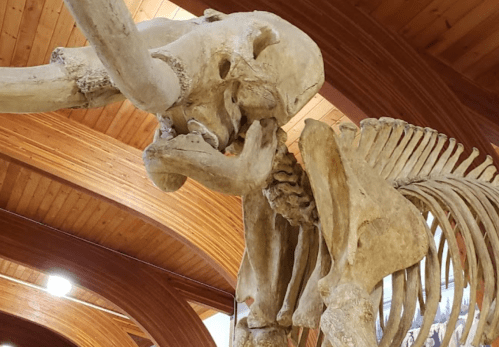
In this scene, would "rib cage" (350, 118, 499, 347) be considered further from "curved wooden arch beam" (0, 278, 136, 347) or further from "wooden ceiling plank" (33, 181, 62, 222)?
"curved wooden arch beam" (0, 278, 136, 347)

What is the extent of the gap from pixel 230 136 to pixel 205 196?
422cm

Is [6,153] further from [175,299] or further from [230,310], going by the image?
[230,310]

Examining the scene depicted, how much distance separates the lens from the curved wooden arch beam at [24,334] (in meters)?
13.4

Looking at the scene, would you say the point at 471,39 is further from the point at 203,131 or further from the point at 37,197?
the point at 37,197

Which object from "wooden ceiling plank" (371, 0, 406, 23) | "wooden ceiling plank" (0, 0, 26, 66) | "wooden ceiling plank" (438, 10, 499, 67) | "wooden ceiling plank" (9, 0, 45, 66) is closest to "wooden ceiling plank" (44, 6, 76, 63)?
"wooden ceiling plank" (9, 0, 45, 66)

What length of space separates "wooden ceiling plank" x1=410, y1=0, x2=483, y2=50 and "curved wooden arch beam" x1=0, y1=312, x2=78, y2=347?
12271 mm

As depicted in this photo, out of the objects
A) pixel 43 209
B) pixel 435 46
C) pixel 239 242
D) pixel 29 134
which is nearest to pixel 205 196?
pixel 239 242

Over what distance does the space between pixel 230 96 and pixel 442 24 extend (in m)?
2.67

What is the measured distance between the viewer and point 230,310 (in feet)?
27.1

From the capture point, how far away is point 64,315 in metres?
11.4

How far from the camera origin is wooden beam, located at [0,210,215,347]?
7016mm

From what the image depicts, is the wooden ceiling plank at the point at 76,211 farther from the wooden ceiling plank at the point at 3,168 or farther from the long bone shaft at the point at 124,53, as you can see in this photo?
the long bone shaft at the point at 124,53

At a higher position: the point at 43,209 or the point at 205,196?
the point at 43,209

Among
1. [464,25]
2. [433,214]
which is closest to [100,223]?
[464,25]
